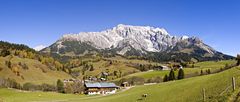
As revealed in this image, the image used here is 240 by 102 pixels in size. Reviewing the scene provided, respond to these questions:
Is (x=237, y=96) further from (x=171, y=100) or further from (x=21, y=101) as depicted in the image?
(x=21, y=101)

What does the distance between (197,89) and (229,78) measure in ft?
24.5

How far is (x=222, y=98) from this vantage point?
41906 mm

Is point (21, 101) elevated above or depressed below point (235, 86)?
below

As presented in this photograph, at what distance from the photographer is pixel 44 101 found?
12119cm

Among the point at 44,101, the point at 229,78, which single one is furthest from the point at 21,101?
the point at 229,78

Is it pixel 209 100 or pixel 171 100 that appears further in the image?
pixel 171 100

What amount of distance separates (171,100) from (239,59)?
96.8ft

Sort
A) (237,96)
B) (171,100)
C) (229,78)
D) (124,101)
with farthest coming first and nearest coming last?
(124,101) → (171,100) → (229,78) → (237,96)

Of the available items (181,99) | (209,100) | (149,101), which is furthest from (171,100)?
(209,100)

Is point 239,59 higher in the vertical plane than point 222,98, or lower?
higher

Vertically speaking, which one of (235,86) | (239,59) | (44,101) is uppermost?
(239,59)

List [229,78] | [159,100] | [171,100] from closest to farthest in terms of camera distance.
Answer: [229,78], [171,100], [159,100]

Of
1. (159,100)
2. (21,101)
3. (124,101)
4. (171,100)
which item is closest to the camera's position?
(171,100)

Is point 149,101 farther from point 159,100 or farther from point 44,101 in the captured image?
point 44,101
